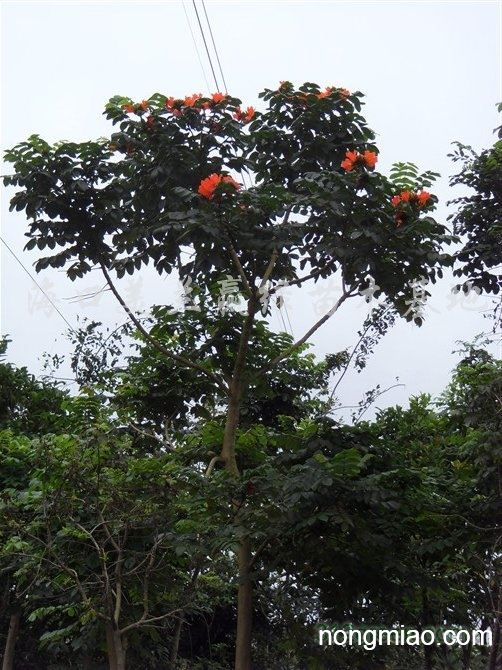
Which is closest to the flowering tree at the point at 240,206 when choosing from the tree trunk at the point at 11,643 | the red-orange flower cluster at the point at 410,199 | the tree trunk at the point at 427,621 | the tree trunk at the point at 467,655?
the red-orange flower cluster at the point at 410,199

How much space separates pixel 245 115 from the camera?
511 centimetres

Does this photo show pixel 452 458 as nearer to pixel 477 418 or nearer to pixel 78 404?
pixel 477 418

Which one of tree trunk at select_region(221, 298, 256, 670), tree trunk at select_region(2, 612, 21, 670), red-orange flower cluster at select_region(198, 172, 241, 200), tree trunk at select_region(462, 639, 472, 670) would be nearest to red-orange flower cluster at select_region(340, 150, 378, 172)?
red-orange flower cluster at select_region(198, 172, 241, 200)

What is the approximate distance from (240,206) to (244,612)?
2.21 m

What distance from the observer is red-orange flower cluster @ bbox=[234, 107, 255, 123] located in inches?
200

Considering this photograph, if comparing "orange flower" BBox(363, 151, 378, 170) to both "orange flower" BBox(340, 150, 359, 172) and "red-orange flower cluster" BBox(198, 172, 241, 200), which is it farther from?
"red-orange flower cluster" BBox(198, 172, 241, 200)

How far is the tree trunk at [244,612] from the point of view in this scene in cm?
477

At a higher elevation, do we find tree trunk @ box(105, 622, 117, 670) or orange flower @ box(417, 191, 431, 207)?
orange flower @ box(417, 191, 431, 207)

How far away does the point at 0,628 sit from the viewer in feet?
28.6

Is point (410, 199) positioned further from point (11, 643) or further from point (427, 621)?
point (11, 643)

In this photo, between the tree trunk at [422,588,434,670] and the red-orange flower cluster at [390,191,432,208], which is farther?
the tree trunk at [422,588,434,670]

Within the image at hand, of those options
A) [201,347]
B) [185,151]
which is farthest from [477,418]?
[185,151]

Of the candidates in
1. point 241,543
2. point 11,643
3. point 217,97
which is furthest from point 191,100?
point 11,643

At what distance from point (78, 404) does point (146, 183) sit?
4.99 feet
